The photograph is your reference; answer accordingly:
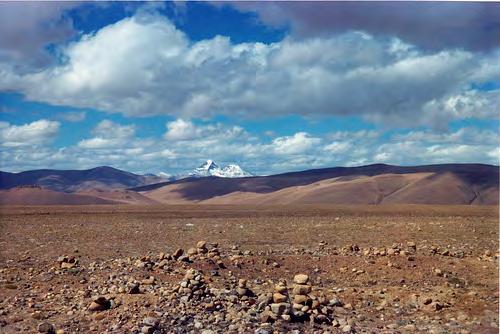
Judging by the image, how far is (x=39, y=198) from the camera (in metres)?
Result: 119

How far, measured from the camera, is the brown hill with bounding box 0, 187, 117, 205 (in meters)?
116

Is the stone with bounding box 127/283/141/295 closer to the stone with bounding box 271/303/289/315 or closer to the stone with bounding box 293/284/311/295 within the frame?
the stone with bounding box 271/303/289/315

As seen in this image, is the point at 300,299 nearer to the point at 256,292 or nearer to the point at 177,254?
the point at 256,292

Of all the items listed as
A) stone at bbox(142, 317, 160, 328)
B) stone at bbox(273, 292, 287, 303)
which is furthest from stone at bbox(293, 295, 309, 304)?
stone at bbox(142, 317, 160, 328)

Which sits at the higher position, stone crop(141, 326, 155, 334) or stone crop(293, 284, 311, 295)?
stone crop(293, 284, 311, 295)

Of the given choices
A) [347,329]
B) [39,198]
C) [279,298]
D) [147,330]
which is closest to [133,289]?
[147,330]

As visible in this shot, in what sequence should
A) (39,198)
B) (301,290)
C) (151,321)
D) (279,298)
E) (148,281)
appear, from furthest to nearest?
(39,198) < (148,281) < (301,290) < (279,298) < (151,321)

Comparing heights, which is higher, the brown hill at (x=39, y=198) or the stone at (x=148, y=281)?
the brown hill at (x=39, y=198)

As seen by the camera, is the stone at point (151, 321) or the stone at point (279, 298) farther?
the stone at point (279, 298)

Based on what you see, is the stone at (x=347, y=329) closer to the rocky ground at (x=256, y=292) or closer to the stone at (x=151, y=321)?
the rocky ground at (x=256, y=292)

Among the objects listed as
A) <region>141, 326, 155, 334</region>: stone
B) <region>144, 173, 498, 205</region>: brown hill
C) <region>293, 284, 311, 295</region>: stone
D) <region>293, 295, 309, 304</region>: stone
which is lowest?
<region>141, 326, 155, 334</region>: stone

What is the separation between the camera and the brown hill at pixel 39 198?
116 m

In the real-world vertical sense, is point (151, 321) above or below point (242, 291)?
below

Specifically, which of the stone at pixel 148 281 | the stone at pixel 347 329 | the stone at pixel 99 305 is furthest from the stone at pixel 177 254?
the stone at pixel 347 329
